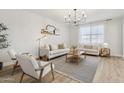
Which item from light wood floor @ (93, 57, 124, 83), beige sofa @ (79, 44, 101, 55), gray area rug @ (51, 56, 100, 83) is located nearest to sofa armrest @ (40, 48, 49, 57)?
gray area rug @ (51, 56, 100, 83)

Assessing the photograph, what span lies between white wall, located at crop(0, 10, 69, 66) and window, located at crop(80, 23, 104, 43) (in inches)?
111

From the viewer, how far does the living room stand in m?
3.29

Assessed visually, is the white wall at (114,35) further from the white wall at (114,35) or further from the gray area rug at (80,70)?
the gray area rug at (80,70)

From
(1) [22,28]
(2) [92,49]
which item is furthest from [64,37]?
(1) [22,28]

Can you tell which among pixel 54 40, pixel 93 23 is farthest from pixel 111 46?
pixel 54 40

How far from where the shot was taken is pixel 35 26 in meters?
4.61

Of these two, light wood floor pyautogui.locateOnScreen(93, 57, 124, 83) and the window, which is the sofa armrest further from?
the window

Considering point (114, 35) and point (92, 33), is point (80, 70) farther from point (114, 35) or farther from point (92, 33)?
point (92, 33)

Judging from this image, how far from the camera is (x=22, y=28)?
3990mm

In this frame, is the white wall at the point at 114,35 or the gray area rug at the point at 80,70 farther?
the white wall at the point at 114,35

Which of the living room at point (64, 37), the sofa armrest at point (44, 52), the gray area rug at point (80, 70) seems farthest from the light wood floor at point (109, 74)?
the sofa armrest at point (44, 52)

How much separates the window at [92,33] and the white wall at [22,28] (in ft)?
9.27

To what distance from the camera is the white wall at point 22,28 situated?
3475 mm
